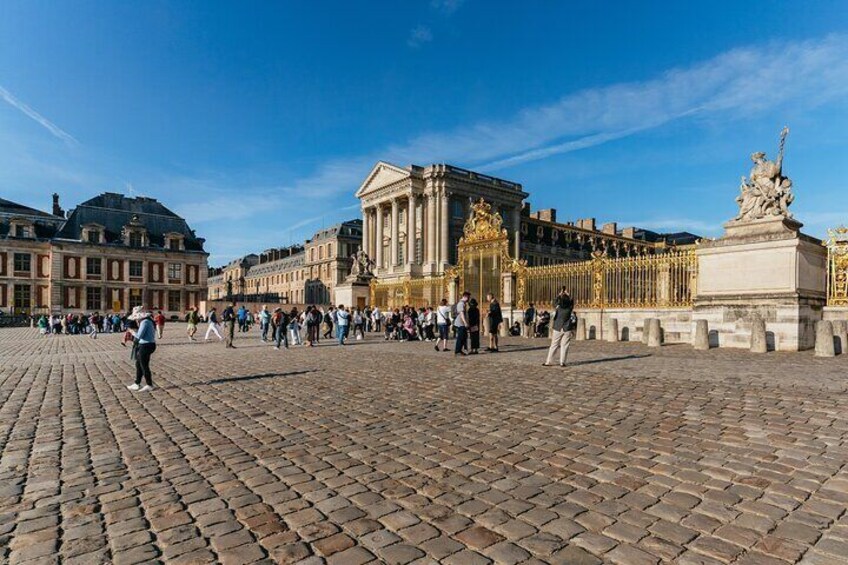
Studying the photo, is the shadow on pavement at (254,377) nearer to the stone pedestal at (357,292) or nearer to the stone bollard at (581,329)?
the stone bollard at (581,329)

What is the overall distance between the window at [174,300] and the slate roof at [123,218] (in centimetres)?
554

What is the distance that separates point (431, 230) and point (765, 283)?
1674 inches

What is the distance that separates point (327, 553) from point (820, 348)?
13.3 m

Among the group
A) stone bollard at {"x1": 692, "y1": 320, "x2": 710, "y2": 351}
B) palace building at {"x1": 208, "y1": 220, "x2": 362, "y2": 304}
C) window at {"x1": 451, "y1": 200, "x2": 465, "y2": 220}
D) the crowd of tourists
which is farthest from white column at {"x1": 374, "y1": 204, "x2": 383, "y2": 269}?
stone bollard at {"x1": 692, "y1": 320, "x2": 710, "y2": 351}

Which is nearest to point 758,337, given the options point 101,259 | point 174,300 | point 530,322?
point 530,322

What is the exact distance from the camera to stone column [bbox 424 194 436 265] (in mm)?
55031

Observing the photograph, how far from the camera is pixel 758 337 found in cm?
1277

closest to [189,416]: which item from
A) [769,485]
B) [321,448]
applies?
[321,448]

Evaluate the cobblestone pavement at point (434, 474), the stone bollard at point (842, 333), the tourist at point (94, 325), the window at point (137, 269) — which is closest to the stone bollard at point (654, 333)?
the stone bollard at point (842, 333)

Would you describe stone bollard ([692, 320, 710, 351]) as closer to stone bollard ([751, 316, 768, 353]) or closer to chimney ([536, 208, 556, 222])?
stone bollard ([751, 316, 768, 353])

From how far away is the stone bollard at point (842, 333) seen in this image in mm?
12555

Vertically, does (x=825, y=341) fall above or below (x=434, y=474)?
above

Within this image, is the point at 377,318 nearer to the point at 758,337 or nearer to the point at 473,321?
the point at 473,321

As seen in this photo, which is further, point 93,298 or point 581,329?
point 93,298
